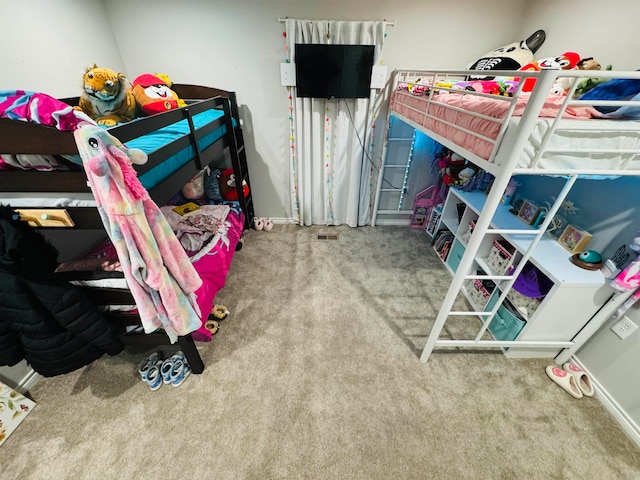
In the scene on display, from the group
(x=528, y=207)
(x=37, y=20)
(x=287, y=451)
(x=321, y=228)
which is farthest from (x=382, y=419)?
(x=37, y=20)

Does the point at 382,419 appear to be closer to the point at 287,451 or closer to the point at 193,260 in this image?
the point at 287,451

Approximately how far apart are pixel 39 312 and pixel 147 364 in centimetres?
69

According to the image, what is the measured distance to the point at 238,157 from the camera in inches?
100

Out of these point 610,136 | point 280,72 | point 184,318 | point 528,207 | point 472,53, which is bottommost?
point 184,318

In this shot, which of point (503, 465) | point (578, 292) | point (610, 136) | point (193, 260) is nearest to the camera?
point (610, 136)

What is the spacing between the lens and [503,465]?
1237 mm

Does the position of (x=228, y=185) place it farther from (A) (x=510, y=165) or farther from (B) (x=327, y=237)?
(A) (x=510, y=165)

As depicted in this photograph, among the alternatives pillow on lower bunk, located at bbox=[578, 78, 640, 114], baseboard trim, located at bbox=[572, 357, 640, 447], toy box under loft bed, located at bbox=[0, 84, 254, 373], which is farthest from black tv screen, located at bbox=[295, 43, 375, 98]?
baseboard trim, located at bbox=[572, 357, 640, 447]

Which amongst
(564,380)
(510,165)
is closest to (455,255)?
(564,380)

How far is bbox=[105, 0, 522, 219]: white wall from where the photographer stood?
2150 mm

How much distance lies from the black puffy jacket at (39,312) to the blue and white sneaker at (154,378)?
0.35 m

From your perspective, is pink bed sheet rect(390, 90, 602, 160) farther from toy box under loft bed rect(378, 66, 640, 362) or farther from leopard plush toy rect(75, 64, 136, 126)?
leopard plush toy rect(75, 64, 136, 126)

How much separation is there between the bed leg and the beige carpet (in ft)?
0.23

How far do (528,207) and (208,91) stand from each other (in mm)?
2897
